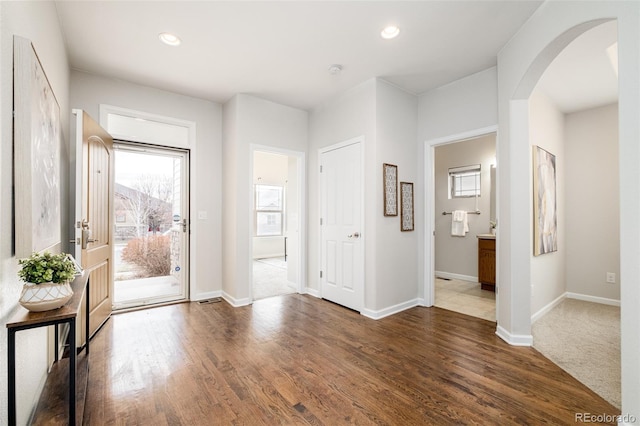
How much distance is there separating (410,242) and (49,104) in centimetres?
360

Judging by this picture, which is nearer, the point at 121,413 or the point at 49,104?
the point at 121,413

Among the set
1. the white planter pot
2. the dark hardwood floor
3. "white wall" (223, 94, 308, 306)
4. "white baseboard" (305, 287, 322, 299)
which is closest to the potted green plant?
the white planter pot

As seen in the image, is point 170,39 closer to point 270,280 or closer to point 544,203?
point 270,280

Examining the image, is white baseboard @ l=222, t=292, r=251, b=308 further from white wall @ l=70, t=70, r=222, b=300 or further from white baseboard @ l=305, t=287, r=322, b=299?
white baseboard @ l=305, t=287, r=322, b=299

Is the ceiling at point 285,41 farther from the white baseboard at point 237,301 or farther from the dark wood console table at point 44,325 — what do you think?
the white baseboard at point 237,301

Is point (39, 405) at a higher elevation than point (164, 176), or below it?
below

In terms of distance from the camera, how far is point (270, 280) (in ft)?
17.2

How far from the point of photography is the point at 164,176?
12.9 feet

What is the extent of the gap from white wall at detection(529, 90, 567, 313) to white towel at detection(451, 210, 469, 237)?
133 centimetres

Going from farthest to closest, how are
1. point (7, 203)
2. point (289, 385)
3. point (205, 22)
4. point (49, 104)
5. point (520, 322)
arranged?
point (520, 322)
point (205, 22)
point (289, 385)
point (49, 104)
point (7, 203)

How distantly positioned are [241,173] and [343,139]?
140cm

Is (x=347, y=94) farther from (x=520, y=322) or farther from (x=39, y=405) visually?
(x=39, y=405)

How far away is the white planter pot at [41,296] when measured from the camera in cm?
129

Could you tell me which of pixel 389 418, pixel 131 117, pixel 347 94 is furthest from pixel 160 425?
Result: pixel 347 94
